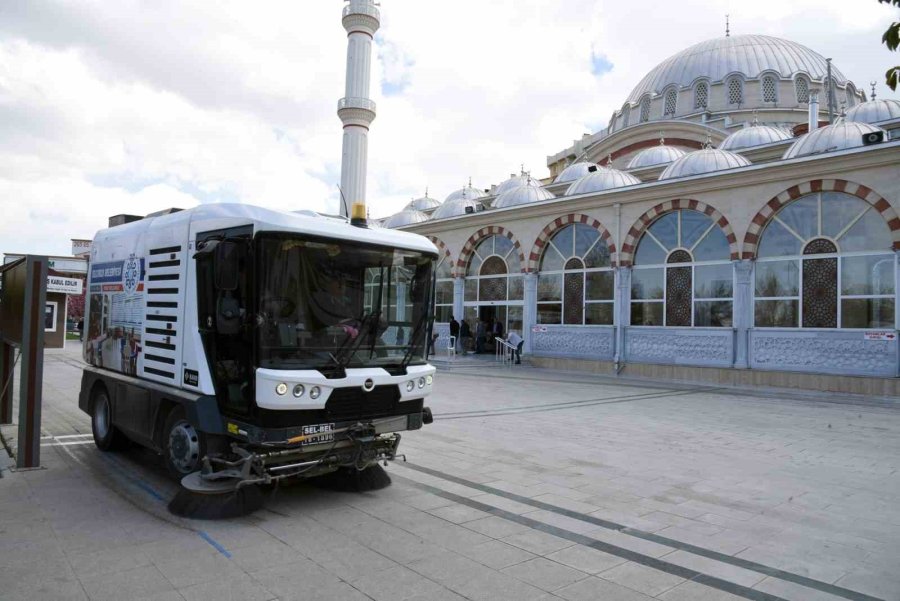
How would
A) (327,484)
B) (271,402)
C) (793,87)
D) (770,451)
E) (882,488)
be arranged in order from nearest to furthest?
(271,402) < (327,484) < (882,488) < (770,451) < (793,87)

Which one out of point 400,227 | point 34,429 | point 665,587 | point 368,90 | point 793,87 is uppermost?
point 793,87

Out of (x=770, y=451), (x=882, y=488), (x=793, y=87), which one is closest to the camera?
(x=882, y=488)

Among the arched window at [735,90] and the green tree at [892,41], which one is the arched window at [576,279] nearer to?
the green tree at [892,41]

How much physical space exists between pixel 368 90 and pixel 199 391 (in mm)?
25798

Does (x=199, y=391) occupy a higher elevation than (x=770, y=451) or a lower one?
higher

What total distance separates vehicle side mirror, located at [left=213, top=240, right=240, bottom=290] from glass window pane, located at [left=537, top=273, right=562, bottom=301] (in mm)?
17173

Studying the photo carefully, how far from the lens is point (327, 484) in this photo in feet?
19.7

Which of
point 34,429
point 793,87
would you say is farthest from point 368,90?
point 34,429

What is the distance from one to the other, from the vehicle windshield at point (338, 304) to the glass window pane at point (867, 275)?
13.7 metres

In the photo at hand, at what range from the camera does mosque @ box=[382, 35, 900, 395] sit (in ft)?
49.3

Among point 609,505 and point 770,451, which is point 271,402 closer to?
point 609,505

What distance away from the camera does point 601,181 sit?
21.6 meters

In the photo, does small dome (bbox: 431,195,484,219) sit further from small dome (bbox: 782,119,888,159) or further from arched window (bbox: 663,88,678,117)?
arched window (bbox: 663,88,678,117)

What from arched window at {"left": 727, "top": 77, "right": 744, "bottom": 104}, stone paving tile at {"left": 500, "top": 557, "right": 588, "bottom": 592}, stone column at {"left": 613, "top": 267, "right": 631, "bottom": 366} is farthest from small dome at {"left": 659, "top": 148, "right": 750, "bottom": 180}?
stone paving tile at {"left": 500, "top": 557, "right": 588, "bottom": 592}
